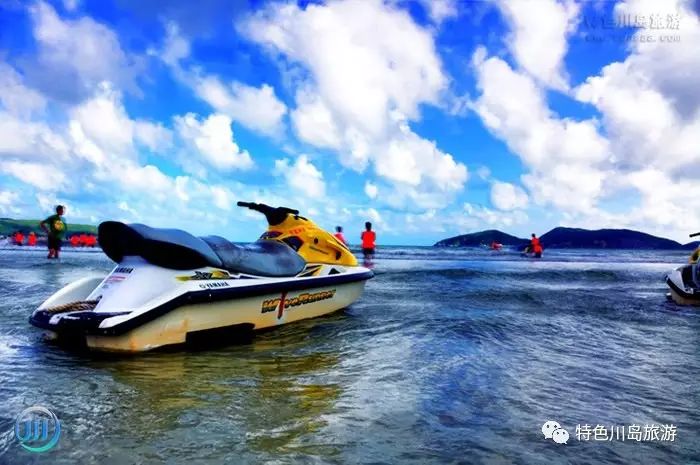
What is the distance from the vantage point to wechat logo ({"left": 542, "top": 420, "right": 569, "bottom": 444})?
298 centimetres

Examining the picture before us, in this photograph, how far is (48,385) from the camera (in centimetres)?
386

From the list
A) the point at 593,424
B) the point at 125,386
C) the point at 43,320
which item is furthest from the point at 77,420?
the point at 593,424

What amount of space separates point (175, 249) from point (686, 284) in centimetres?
966

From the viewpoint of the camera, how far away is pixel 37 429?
2.96 m

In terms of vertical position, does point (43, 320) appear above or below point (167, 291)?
below

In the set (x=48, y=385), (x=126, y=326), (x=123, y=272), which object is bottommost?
(x=48, y=385)

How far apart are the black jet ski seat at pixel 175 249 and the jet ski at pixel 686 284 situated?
789cm

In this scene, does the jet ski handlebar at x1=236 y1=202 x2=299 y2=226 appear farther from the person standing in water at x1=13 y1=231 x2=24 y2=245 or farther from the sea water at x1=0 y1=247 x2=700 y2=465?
the person standing in water at x1=13 y1=231 x2=24 y2=245

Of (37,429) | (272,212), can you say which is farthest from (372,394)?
(272,212)

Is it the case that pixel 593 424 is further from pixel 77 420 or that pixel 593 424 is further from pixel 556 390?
pixel 77 420

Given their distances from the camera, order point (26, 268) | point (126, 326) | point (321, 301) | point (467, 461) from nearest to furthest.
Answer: point (467, 461), point (126, 326), point (321, 301), point (26, 268)

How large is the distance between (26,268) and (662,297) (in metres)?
15.9

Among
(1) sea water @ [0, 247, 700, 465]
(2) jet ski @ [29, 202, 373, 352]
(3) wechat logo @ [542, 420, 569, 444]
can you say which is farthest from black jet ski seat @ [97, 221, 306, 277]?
(3) wechat logo @ [542, 420, 569, 444]

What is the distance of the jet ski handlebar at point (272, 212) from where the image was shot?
8023 millimetres
